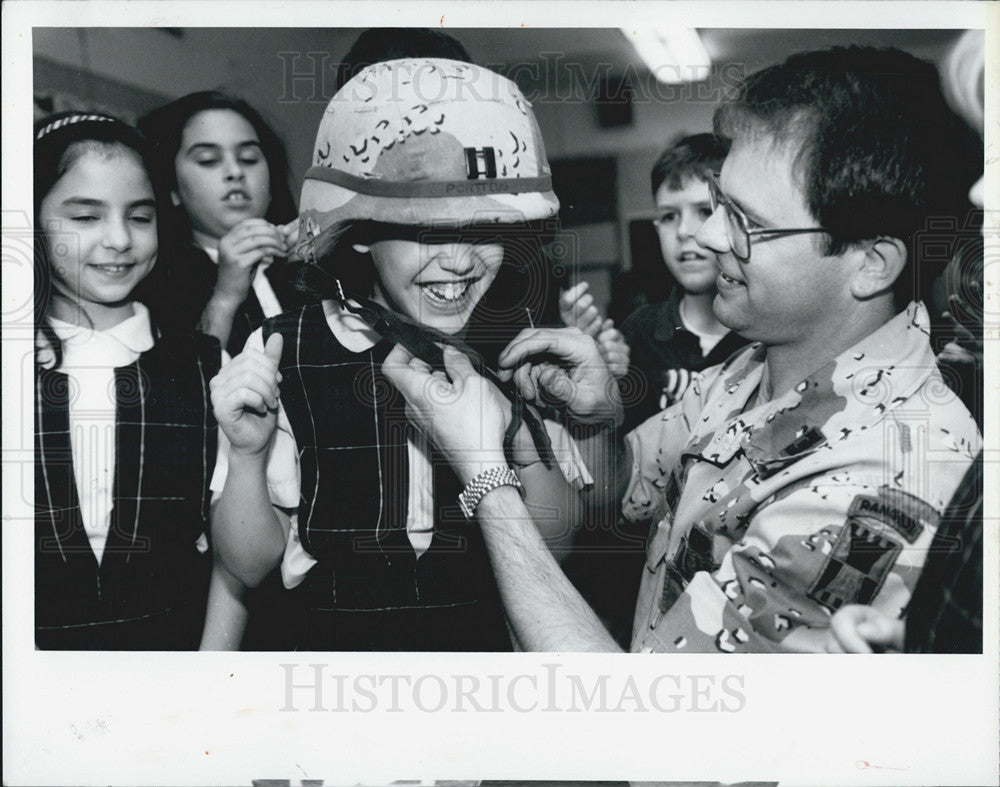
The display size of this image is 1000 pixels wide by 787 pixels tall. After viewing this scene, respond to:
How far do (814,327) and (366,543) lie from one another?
1.34 meters

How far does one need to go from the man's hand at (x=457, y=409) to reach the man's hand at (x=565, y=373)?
0.09 m

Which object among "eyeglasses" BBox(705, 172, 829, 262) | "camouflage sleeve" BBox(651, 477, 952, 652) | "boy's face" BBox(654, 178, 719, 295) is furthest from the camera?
"boy's face" BBox(654, 178, 719, 295)

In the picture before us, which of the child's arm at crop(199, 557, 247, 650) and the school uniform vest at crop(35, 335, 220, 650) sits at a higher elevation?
the school uniform vest at crop(35, 335, 220, 650)

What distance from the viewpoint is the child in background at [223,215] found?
9.53 feet

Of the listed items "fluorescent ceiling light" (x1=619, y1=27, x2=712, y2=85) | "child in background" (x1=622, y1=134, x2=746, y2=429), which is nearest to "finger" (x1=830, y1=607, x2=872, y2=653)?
"child in background" (x1=622, y1=134, x2=746, y2=429)

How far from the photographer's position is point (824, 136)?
2.68 meters

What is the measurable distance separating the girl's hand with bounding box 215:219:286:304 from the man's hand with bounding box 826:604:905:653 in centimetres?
179

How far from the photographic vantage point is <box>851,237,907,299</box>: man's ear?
2.74 meters

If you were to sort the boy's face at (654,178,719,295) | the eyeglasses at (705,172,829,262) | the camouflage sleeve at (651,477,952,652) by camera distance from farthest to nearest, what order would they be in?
the boy's face at (654,178,719,295)
the eyeglasses at (705,172,829,262)
the camouflage sleeve at (651,477,952,652)

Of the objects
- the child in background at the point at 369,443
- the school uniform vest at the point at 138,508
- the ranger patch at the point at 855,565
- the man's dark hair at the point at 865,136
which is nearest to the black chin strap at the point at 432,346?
the child in background at the point at 369,443

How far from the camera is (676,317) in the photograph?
9.59 feet

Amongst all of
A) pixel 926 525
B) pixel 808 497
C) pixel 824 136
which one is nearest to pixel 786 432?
pixel 808 497

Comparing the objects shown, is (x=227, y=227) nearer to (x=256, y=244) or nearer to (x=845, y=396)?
(x=256, y=244)

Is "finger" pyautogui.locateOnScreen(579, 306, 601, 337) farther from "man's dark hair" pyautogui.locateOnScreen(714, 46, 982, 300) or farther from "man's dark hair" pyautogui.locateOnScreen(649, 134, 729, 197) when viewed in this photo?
"man's dark hair" pyautogui.locateOnScreen(714, 46, 982, 300)
